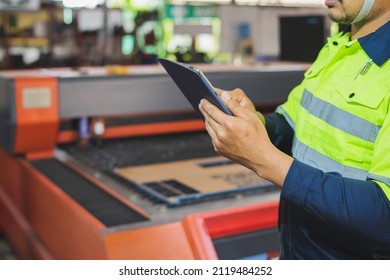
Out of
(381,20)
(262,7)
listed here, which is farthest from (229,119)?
(262,7)

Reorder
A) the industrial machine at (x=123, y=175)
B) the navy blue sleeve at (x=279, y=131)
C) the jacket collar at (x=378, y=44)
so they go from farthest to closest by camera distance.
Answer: the industrial machine at (x=123, y=175)
the navy blue sleeve at (x=279, y=131)
the jacket collar at (x=378, y=44)

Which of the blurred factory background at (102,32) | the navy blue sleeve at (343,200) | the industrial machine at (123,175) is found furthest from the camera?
the blurred factory background at (102,32)

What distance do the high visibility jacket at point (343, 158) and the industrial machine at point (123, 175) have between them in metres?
0.51

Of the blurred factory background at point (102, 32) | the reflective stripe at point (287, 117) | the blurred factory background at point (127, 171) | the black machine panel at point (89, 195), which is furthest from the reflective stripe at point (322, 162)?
the blurred factory background at point (102, 32)

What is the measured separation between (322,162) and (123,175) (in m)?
1.21

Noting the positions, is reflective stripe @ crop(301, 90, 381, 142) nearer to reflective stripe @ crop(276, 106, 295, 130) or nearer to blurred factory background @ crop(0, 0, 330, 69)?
reflective stripe @ crop(276, 106, 295, 130)

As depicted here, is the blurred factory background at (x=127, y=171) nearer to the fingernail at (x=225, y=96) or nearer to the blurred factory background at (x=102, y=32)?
the fingernail at (x=225, y=96)

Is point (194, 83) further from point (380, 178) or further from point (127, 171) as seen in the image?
point (127, 171)

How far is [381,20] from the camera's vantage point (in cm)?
109

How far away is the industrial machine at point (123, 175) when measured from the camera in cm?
170

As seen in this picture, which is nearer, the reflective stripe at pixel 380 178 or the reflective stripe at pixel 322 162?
the reflective stripe at pixel 380 178

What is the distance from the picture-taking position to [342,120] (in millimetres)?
1062

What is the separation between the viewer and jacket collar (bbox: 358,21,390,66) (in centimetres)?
104

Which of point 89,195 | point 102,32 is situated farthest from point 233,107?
point 102,32
